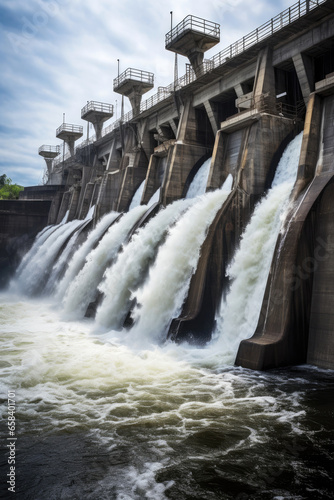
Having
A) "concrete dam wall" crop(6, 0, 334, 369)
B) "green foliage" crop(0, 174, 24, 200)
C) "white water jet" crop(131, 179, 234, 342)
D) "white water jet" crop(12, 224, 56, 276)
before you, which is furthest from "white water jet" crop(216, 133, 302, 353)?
"green foliage" crop(0, 174, 24, 200)

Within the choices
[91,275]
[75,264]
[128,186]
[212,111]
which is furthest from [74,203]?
[91,275]

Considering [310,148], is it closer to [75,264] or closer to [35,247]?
[75,264]

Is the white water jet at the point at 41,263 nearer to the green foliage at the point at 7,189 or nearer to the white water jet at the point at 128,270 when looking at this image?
the white water jet at the point at 128,270

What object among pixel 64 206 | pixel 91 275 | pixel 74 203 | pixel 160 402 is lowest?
pixel 160 402

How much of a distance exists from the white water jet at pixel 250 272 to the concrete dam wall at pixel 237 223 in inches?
1.6

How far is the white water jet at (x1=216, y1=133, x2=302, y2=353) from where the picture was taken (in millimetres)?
11438

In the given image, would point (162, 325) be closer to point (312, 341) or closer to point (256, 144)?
point (312, 341)

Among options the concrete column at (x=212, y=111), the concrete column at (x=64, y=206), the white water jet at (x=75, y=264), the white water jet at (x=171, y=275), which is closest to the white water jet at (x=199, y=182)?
the concrete column at (x=212, y=111)

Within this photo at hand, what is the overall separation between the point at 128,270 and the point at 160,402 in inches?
343

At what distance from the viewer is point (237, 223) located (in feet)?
46.9

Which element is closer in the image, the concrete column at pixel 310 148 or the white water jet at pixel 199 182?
the concrete column at pixel 310 148

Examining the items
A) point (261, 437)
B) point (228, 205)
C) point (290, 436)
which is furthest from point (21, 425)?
point (228, 205)

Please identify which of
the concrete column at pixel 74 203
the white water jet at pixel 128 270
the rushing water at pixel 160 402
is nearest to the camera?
the rushing water at pixel 160 402

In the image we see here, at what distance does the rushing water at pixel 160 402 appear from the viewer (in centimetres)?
512
